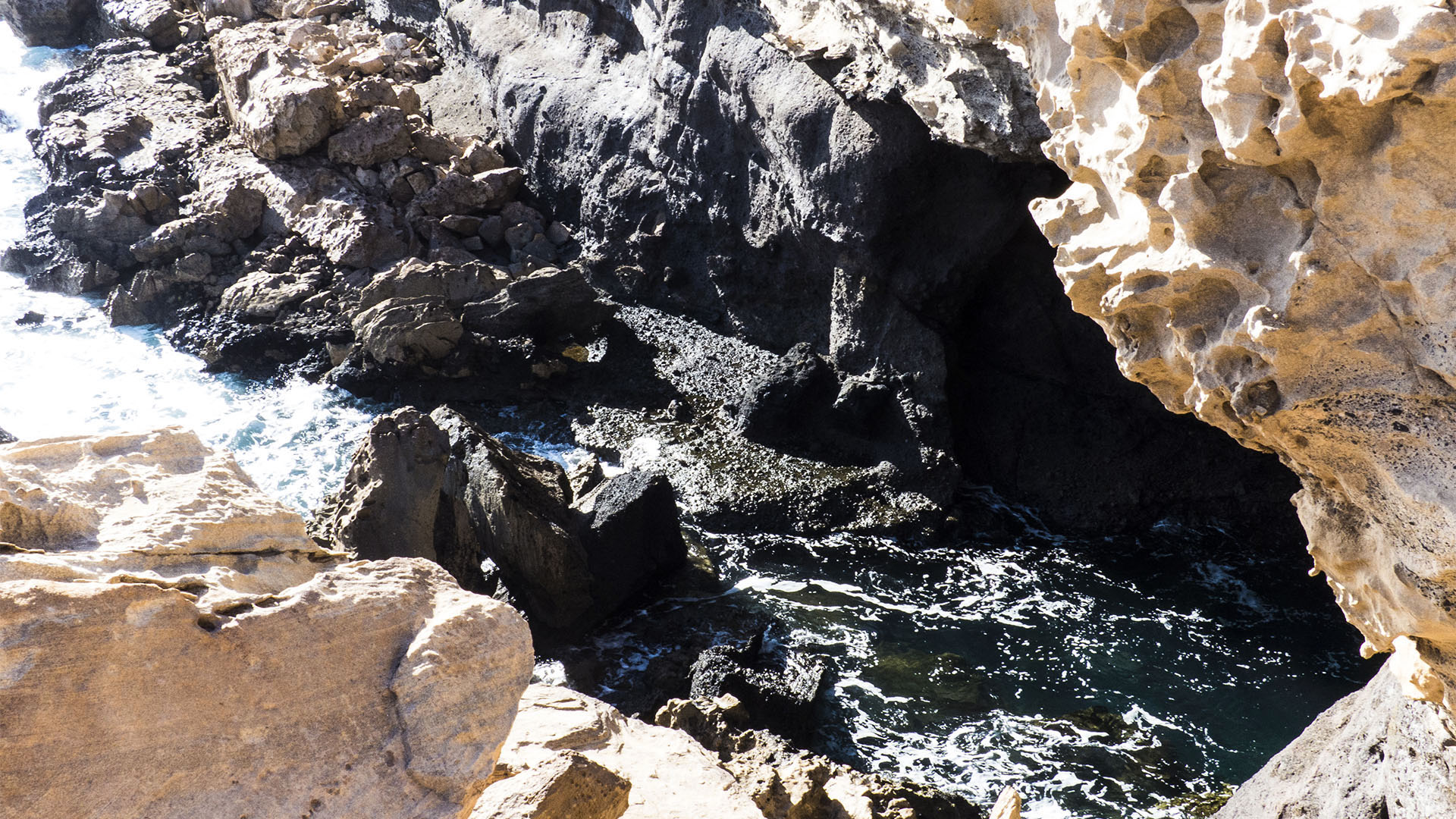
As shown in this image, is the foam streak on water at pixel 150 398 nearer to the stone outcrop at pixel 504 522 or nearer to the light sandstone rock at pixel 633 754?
the stone outcrop at pixel 504 522

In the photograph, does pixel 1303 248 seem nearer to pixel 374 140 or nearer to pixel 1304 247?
pixel 1304 247

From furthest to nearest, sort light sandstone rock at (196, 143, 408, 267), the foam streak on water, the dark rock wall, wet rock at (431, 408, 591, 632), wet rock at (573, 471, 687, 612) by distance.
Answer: light sandstone rock at (196, 143, 408, 267)
the foam streak on water
the dark rock wall
wet rock at (573, 471, 687, 612)
wet rock at (431, 408, 591, 632)

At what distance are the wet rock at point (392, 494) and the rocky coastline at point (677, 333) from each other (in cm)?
4

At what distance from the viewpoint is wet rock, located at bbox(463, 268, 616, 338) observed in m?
10.6

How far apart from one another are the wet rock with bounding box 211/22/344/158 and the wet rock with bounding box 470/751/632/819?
10702mm

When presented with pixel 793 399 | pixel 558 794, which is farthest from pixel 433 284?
pixel 558 794

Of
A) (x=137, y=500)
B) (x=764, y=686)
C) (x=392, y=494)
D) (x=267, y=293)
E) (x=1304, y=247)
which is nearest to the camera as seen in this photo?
(x=137, y=500)

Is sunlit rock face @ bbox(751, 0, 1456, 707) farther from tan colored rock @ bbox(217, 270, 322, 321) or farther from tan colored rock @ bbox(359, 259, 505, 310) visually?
tan colored rock @ bbox(217, 270, 322, 321)

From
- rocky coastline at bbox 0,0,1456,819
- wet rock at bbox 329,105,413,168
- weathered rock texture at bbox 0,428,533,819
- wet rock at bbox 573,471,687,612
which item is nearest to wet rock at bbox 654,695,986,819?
rocky coastline at bbox 0,0,1456,819

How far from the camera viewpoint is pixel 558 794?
356 cm

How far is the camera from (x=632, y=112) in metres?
11.6

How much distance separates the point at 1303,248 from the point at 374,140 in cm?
1111

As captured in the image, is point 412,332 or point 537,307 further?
point 537,307

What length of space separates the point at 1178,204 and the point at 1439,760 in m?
2.37
